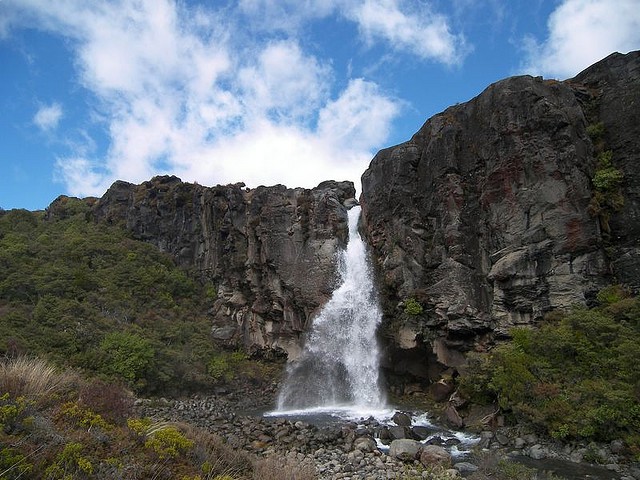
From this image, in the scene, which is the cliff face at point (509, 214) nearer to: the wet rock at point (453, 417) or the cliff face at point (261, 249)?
the wet rock at point (453, 417)

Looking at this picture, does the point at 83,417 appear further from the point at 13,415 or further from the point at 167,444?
the point at 167,444

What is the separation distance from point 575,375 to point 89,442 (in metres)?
17.7

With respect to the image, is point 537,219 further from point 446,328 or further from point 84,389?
point 84,389

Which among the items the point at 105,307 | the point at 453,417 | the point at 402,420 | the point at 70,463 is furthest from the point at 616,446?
the point at 105,307

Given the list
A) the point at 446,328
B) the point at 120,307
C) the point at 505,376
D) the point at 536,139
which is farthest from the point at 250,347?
the point at 536,139

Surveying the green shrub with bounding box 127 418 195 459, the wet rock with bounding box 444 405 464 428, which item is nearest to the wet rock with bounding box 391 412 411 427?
the wet rock with bounding box 444 405 464 428

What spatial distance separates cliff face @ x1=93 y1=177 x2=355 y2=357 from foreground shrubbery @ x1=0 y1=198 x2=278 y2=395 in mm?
2586

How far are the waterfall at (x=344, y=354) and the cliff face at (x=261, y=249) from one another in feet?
5.15

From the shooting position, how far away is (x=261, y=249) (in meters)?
37.6

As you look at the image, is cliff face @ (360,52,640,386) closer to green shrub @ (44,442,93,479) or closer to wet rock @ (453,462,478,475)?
wet rock @ (453,462,478,475)

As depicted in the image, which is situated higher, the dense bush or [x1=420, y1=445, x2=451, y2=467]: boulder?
the dense bush

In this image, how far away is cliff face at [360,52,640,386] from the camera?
2252cm

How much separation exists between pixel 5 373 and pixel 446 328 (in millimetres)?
22495

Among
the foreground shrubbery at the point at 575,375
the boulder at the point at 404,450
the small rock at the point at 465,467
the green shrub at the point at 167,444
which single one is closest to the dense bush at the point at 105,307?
the boulder at the point at 404,450
